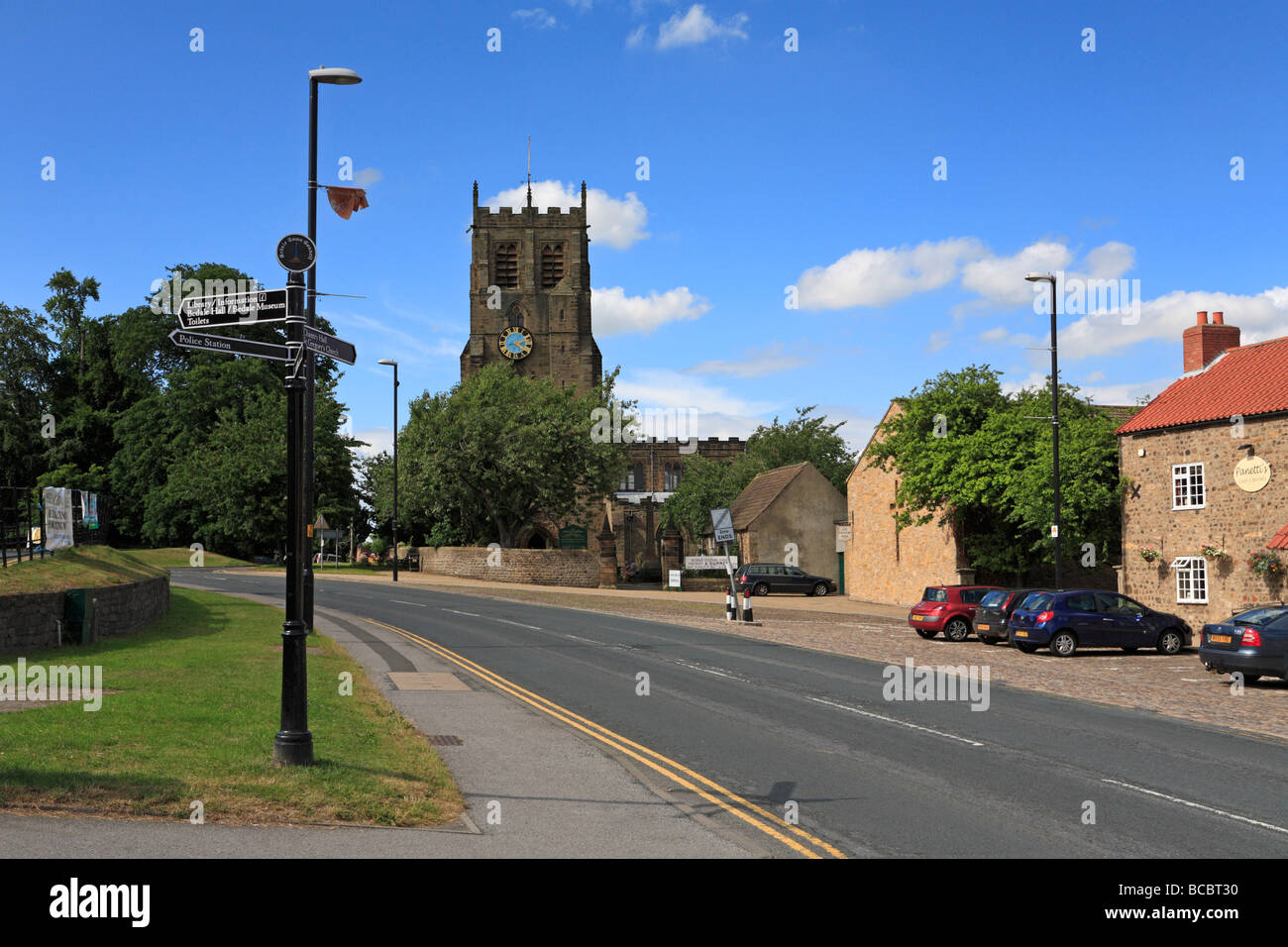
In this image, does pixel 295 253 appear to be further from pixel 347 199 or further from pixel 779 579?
pixel 779 579

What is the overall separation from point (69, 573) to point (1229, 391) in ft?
91.0

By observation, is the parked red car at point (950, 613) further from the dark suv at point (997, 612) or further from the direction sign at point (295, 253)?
the direction sign at point (295, 253)

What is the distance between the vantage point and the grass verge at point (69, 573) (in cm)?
1808

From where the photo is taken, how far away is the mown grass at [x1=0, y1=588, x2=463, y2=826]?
26.4 feet

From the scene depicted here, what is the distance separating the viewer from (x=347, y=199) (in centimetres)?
1202

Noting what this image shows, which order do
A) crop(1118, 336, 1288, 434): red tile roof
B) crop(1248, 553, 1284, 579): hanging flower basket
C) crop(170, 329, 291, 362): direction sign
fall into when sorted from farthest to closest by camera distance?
1. crop(1118, 336, 1288, 434): red tile roof
2. crop(1248, 553, 1284, 579): hanging flower basket
3. crop(170, 329, 291, 362): direction sign

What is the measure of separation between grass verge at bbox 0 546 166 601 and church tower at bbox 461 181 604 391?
61.1 metres

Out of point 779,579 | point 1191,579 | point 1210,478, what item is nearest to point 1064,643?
point 1191,579

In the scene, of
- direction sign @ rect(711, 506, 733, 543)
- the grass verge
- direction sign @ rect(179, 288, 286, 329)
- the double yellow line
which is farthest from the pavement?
direction sign @ rect(711, 506, 733, 543)

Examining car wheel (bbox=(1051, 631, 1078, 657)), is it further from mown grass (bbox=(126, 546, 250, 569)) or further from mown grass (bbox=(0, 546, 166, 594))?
mown grass (bbox=(126, 546, 250, 569))

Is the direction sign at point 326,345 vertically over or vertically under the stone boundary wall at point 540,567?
over

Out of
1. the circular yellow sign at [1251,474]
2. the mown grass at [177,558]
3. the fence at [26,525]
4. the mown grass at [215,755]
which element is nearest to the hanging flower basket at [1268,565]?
the circular yellow sign at [1251,474]

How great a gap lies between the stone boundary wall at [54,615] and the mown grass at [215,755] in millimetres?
620

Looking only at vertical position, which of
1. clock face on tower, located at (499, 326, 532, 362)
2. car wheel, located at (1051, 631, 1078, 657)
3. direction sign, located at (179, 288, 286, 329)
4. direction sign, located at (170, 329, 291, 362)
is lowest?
car wheel, located at (1051, 631, 1078, 657)
